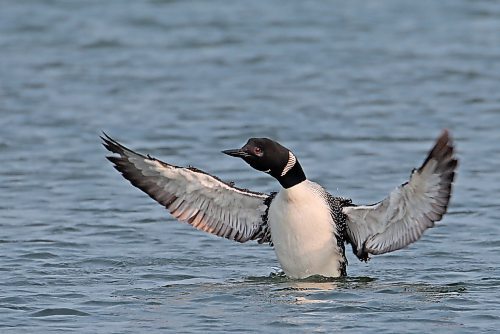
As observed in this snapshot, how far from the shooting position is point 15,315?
1023cm

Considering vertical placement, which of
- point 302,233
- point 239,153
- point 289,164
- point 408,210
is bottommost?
point 302,233

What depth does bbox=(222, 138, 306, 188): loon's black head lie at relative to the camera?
11.0 metres

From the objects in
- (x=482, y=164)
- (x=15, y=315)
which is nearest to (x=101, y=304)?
(x=15, y=315)

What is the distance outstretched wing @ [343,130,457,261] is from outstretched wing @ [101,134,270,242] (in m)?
0.85

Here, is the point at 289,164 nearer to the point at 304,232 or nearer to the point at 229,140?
the point at 304,232

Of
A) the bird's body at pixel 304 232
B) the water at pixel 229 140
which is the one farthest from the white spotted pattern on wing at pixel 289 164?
the water at pixel 229 140

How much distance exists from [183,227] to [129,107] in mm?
5959

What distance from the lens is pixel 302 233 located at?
37.1ft

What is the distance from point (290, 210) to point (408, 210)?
937 mm

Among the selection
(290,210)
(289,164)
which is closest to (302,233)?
(290,210)

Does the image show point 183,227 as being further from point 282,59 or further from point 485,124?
point 282,59

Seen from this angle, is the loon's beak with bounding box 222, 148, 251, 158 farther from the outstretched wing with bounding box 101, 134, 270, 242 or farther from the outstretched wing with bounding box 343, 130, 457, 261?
the outstretched wing with bounding box 343, 130, 457, 261

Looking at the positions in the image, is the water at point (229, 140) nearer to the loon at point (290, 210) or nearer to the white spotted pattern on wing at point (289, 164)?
the loon at point (290, 210)

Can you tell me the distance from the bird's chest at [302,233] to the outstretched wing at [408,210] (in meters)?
0.25
